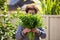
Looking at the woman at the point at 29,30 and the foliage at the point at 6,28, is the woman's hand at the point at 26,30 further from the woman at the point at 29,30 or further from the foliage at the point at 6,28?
the foliage at the point at 6,28

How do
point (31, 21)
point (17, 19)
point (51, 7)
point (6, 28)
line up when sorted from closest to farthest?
1. point (31, 21)
2. point (17, 19)
3. point (6, 28)
4. point (51, 7)

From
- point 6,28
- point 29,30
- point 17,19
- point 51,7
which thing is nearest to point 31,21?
point 29,30

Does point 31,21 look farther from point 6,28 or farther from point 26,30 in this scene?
point 6,28

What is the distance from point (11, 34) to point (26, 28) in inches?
71.3

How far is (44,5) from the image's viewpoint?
5723mm

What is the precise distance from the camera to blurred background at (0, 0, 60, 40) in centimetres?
412

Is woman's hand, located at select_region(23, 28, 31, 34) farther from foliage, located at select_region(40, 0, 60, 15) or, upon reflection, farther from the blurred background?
foliage, located at select_region(40, 0, 60, 15)

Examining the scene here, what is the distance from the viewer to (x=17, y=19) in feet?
12.2

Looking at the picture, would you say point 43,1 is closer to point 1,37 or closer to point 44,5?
point 44,5

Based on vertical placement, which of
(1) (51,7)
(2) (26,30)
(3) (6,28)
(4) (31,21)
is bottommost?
(3) (6,28)

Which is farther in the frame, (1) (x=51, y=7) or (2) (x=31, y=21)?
(1) (x=51, y=7)

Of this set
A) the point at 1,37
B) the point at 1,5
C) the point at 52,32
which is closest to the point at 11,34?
the point at 1,37

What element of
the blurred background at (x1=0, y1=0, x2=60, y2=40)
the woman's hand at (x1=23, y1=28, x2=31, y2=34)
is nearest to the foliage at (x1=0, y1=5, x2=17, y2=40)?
the blurred background at (x1=0, y1=0, x2=60, y2=40)

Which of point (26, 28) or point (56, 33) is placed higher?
point (26, 28)
